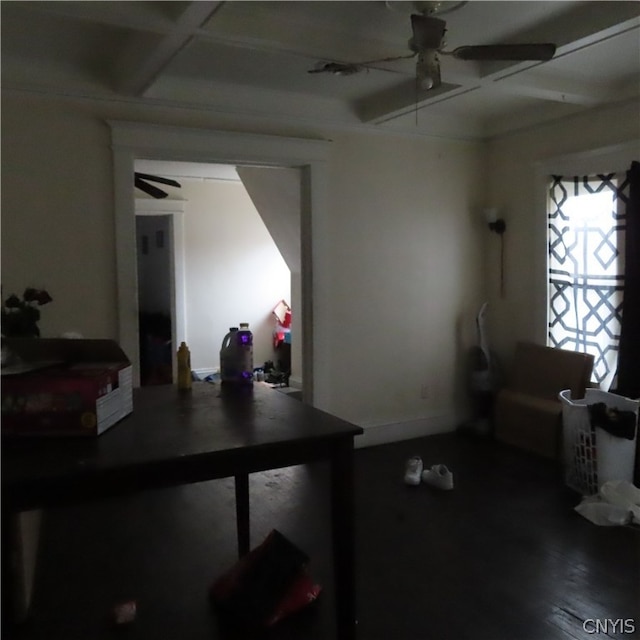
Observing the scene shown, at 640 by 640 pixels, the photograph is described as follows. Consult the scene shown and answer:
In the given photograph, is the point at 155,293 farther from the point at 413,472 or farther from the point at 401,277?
the point at 413,472

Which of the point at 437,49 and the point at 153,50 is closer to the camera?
the point at 437,49

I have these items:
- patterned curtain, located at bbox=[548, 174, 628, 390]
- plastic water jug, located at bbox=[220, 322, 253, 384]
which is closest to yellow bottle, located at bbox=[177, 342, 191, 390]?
plastic water jug, located at bbox=[220, 322, 253, 384]

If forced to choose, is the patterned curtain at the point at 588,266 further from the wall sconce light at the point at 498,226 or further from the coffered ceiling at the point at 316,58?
the coffered ceiling at the point at 316,58

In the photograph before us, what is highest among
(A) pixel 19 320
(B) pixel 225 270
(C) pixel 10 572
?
(B) pixel 225 270

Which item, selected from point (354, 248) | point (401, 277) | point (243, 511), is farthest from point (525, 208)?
point (243, 511)

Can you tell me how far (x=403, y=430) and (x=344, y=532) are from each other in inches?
116

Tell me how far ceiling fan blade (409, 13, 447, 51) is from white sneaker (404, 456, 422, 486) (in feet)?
7.82

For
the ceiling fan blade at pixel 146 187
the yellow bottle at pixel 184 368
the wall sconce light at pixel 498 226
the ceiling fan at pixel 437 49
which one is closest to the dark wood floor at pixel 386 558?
the yellow bottle at pixel 184 368

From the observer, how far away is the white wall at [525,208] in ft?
13.7

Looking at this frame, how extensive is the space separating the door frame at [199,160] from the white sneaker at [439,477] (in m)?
1.02

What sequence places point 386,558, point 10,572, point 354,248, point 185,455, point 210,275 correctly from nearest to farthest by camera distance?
point 185,455, point 10,572, point 386,558, point 354,248, point 210,275

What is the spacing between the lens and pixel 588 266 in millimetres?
4191

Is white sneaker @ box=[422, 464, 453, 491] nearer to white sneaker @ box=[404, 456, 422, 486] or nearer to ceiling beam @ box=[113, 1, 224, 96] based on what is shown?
white sneaker @ box=[404, 456, 422, 486]

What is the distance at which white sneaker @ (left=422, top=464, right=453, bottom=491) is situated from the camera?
3625 mm
